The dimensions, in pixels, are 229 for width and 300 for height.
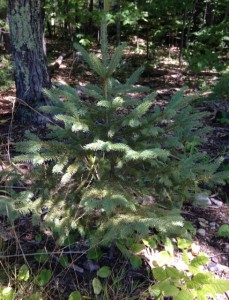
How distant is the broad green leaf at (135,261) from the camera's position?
2.40m

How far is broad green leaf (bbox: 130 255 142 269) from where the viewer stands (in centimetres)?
240

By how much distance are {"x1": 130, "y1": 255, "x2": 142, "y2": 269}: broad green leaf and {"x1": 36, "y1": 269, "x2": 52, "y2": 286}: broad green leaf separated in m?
0.59

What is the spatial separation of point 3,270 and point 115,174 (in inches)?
42.3

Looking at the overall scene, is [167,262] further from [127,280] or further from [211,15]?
[211,15]

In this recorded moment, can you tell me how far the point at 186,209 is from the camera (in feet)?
10.6

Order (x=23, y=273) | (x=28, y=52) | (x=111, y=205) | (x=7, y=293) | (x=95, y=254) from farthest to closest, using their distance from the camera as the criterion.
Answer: (x=28, y=52), (x=95, y=254), (x=23, y=273), (x=7, y=293), (x=111, y=205)

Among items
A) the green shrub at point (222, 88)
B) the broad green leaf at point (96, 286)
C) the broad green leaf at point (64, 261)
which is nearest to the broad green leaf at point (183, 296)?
the broad green leaf at point (96, 286)

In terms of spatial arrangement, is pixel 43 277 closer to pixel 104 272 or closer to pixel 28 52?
pixel 104 272

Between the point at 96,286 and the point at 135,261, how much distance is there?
0.35 metres

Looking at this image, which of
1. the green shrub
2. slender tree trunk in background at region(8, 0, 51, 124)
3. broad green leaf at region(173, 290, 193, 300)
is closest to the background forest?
broad green leaf at region(173, 290, 193, 300)

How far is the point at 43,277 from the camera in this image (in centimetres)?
229

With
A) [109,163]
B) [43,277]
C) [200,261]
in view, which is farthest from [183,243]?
[43,277]

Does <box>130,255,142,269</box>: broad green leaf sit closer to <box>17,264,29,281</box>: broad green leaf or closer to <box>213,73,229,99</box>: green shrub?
<box>17,264,29,281</box>: broad green leaf

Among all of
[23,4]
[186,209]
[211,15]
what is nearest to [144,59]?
[211,15]
